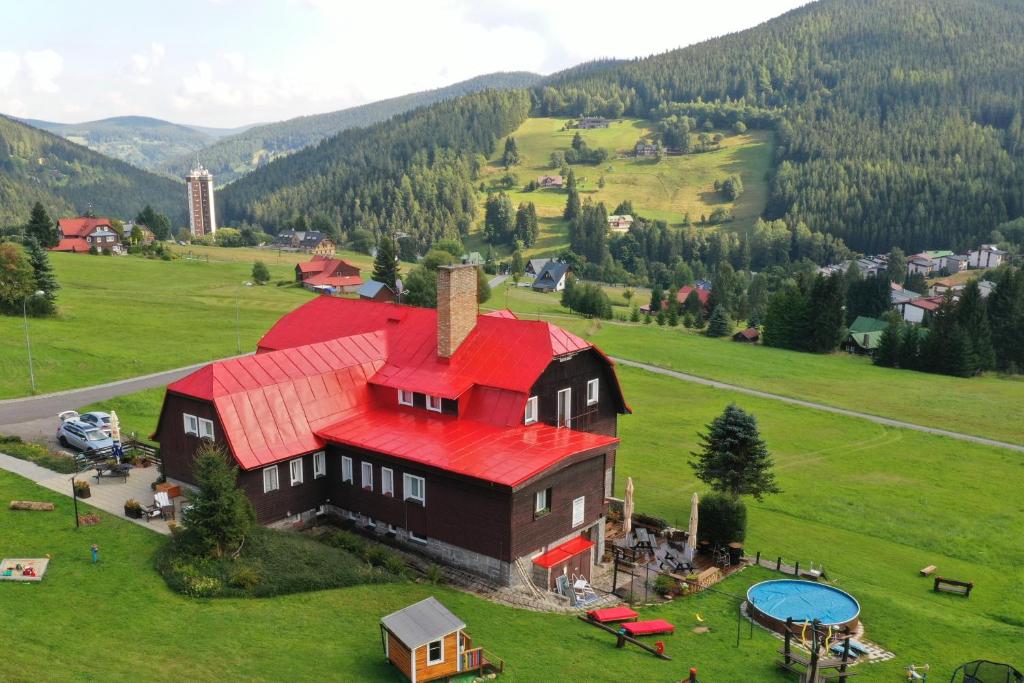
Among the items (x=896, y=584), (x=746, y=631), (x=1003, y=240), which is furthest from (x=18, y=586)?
(x=1003, y=240)

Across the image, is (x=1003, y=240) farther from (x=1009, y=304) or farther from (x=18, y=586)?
(x=18, y=586)

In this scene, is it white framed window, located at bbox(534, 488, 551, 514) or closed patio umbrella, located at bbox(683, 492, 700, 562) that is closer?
white framed window, located at bbox(534, 488, 551, 514)

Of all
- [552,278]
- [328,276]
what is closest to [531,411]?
[328,276]

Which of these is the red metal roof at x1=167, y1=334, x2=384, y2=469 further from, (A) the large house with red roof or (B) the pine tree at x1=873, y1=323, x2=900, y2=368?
(B) the pine tree at x1=873, y1=323, x2=900, y2=368

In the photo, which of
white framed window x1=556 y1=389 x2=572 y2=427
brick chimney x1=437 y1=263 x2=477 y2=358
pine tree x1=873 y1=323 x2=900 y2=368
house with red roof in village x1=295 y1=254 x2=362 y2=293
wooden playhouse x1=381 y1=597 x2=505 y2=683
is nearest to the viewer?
wooden playhouse x1=381 y1=597 x2=505 y2=683

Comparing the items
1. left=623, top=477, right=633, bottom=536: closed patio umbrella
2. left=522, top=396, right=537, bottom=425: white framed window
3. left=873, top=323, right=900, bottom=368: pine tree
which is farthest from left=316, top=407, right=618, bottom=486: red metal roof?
left=873, top=323, right=900, bottom=368: pine tree

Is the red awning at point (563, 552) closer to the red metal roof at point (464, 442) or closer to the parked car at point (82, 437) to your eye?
the red metal roof at point (464, 442)
